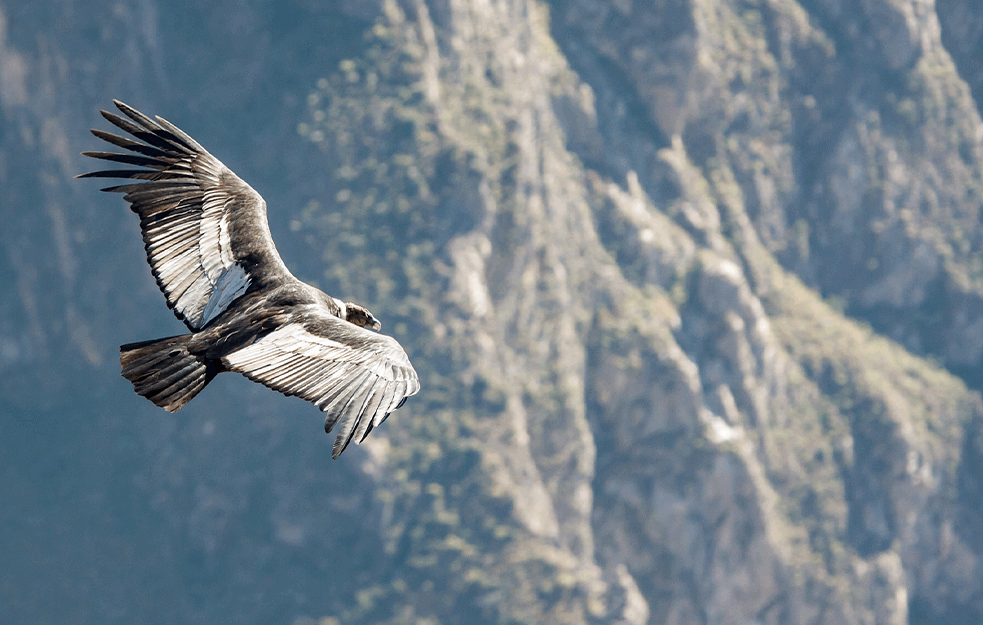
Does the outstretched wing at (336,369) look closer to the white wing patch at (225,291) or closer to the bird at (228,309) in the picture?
the bird at (228,309)

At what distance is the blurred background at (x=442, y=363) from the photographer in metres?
151

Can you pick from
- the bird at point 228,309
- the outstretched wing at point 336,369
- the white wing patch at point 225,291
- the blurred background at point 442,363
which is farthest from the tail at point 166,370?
the blurred background at point 442,363

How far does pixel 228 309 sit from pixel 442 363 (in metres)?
132

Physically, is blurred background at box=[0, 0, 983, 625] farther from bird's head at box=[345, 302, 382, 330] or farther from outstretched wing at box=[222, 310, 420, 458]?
outstretched wing at box=[222, 310, 420, 458]

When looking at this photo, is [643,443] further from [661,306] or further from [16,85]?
[16,85]

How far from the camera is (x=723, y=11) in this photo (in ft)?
613

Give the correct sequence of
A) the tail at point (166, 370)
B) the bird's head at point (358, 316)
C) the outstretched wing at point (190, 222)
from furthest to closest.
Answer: the bird's head at point (358, 316) < the outstretched wing at point (190, 222) < the tail at point (166, 370)

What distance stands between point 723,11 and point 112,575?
387 ft

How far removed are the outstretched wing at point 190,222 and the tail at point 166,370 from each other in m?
1.25

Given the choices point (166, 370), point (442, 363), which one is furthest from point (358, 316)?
point (442, 363)

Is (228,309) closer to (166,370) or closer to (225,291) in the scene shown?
(225,291)

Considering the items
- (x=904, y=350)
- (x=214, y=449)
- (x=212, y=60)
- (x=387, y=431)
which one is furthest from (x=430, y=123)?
(x=904, y=350)

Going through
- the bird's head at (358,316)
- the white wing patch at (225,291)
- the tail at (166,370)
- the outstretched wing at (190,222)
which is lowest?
the bird's head at (358,316)

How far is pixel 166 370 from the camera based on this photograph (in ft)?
57.7
